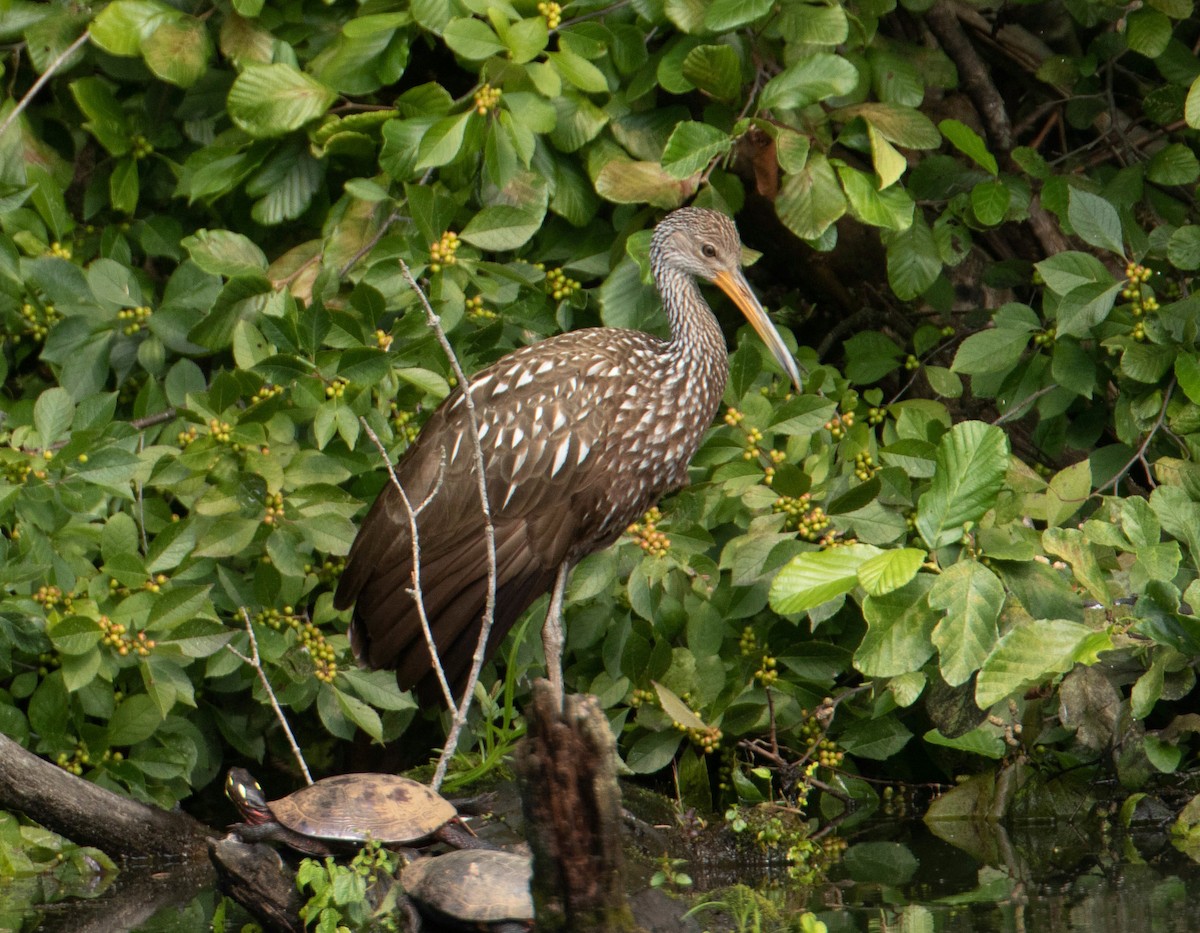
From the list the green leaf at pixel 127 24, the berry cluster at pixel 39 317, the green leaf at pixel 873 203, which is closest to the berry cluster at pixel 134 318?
the berry cluster at pixel 39 317

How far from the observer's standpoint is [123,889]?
376 centimetres

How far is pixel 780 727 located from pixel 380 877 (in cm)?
137

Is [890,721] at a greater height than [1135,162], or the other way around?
[1135,162]

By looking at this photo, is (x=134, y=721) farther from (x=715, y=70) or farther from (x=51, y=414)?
(x=715, y=70)

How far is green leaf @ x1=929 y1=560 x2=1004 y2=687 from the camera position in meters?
3.50

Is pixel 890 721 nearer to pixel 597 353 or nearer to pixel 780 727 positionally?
pixel 780 727

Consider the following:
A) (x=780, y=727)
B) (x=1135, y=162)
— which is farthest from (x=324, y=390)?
(x=1135, y=162)

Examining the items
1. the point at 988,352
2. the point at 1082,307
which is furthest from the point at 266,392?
the point at 1082,307

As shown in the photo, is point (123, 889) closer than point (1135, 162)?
Yes

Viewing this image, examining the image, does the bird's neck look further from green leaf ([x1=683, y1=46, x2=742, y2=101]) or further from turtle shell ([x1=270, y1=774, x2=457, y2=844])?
turtle shell ([x1=270, y1=774, x2=457, y2=844])

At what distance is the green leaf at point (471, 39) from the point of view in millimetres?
4199

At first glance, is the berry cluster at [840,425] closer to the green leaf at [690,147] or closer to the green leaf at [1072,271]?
the green leaf at [1072,271]

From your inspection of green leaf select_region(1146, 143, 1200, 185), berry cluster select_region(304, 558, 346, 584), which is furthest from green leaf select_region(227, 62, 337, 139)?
green leaf select_region(1146, 143, 1200, 185)

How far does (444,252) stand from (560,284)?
0.56 meters
